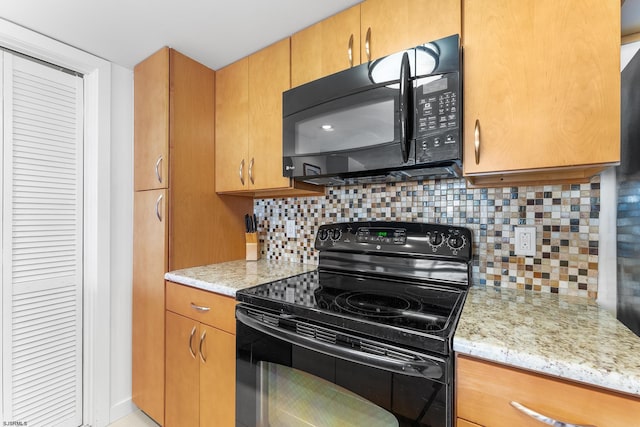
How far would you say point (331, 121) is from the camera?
1300mm

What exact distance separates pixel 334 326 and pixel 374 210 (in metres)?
0.81

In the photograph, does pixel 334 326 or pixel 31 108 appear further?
pixel 31 108

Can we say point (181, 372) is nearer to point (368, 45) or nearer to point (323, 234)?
point (323, 234)

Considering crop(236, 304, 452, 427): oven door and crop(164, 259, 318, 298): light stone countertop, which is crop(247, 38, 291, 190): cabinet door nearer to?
crop(164, 259, 318, 298): light stone countertop

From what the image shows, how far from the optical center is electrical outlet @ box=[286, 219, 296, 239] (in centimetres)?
188

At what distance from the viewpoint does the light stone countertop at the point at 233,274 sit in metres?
1.31

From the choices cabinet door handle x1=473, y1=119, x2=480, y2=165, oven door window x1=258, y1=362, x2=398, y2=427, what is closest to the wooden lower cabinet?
oven door window x1=258, y1=362, x2=398, y2=427

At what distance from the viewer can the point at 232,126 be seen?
177 cm

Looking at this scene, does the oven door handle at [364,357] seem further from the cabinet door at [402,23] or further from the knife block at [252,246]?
the cabinet door at [402,23]

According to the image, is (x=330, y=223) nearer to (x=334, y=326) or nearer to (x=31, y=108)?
(x=334, y=326)

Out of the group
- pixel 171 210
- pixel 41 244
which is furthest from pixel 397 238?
pixel 41 244

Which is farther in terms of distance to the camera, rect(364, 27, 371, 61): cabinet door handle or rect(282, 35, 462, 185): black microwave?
rect(364, 27, 371, 61): cabinet door handle

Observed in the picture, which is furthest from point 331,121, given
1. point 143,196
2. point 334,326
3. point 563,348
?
point 143,196

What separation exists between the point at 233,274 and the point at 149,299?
24.8 inches
